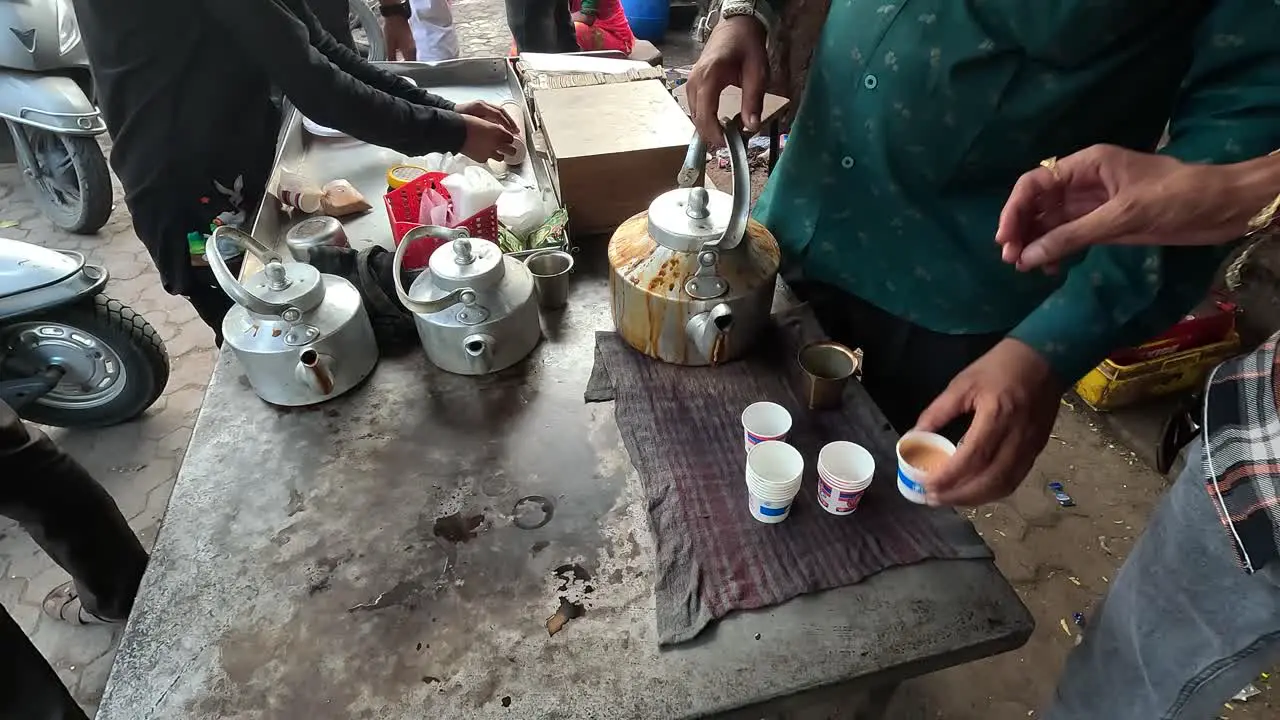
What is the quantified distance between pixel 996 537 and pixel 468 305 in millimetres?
2007

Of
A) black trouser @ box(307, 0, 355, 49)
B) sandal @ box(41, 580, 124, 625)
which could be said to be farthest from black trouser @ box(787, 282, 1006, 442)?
black trouser @ box(307, 0, 355, 49)

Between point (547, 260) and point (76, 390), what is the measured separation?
6.69ft

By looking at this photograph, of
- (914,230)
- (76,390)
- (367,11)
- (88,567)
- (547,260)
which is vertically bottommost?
(76,390)

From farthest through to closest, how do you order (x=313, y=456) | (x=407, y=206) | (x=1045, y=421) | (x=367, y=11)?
1. (x=367, y=11)
2. (x=407, y=206)
3. (x=313, y=456)
4. (x=1045, y=421)

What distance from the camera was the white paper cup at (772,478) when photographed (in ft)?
3.60

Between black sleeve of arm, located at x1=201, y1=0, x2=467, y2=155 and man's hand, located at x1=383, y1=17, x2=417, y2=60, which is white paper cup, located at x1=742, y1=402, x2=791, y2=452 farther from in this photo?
man's hand, located at x1=383, y1=17, x2=417, y2=60

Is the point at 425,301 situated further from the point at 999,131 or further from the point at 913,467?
the point at 999,131

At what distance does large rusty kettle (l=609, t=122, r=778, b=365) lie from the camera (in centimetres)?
129

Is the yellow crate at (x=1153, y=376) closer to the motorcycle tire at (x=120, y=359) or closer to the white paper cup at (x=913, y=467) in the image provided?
the white paper cup at (x=913, y=467)

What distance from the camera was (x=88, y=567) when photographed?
1740 millimetres

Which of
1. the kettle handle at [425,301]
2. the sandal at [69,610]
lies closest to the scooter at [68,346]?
the sandal at [69,610]

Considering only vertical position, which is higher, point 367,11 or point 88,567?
point 367,11

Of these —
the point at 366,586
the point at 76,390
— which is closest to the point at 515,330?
the point at 366,586

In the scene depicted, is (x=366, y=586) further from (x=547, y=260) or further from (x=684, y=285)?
(x=547, y=260)
